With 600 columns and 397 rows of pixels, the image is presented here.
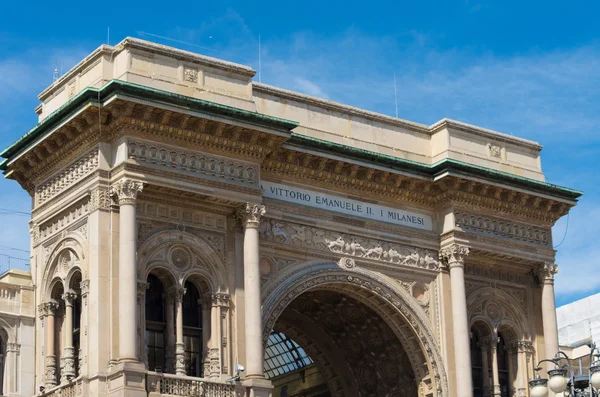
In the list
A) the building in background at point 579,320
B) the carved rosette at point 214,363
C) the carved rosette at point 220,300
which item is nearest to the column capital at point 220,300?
the carved rosette at point 220,300

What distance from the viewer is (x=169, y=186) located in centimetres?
3762

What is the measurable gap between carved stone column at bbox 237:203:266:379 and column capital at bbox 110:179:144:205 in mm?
3577

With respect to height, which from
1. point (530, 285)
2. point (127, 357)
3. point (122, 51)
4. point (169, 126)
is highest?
point (122, 51)

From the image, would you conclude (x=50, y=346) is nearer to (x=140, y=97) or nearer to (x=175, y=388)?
(x=175, y=388)

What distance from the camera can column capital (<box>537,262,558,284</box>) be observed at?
46.1 meters

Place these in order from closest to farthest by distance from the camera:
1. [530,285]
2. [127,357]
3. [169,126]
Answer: [127,357] → [169,126] → [530,285]

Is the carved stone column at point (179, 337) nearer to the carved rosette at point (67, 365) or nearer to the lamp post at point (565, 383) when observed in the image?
the carved rosette at point (67, 365)

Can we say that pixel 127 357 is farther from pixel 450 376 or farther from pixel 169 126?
pixel 450 376

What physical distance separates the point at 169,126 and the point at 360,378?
13.7 metres

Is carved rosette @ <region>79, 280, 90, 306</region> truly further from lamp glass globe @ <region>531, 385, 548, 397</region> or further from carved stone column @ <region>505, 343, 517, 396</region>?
carved stone column @ <region>505, 343, 517, 396</region>

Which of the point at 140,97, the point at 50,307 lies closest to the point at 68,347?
the point at 50,307

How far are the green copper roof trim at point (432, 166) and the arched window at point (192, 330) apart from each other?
18.2 ft

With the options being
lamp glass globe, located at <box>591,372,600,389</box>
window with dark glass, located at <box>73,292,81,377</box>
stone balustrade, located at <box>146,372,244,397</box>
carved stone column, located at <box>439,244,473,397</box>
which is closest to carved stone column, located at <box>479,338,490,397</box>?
carved stone column, located at <box>439,244,473,397</box>

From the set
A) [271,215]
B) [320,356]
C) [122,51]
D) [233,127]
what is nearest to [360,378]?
[320,356]
